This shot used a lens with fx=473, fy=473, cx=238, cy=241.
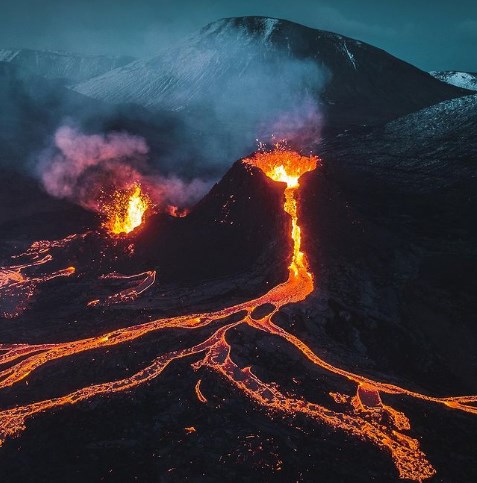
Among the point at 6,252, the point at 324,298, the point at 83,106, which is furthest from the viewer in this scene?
the point at 83,106

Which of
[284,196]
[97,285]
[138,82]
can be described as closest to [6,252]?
[97,285]

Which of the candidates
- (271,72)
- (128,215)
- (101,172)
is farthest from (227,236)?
(271,72)

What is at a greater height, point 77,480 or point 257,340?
point 257,340

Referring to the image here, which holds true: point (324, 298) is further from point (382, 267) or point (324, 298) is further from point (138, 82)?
point (138, 82)

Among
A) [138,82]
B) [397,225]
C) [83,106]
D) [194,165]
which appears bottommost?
[397,225]

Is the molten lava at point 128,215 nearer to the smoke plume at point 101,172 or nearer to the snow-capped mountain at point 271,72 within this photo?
the smoke plume at point 101,172

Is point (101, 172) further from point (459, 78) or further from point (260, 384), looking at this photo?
point (459, 78)

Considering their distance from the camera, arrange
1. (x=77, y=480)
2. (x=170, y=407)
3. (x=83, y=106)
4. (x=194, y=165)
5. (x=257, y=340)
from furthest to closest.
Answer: (x=83, y=106) → (x=194, y=165) → (x=257, y=340) → (x=170, y=407) → (x=77, y=480)

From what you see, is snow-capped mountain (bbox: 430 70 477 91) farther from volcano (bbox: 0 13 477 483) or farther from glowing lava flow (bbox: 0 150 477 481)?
glowing lava flow (bbox: 0 150 477 481)
